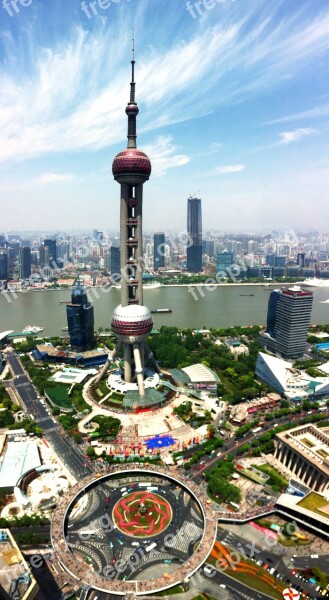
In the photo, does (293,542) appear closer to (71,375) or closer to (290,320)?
(71,375)

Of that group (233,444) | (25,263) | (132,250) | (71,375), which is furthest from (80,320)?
(25,263)

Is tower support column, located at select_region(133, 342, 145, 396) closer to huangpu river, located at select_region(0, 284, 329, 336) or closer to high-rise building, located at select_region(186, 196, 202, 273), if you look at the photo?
huangpu river, located at select_region(0, 284, 329, 336)

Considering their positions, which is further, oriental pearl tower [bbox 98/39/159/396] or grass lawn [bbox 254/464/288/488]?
oriental pearl tower [bbox 98/39/159/396]

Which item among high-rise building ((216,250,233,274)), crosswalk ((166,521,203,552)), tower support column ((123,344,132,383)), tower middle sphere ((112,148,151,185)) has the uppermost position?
tower middle sphere ((112,148,151,185))

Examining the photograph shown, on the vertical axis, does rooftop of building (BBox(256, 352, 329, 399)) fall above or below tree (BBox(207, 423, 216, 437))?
above

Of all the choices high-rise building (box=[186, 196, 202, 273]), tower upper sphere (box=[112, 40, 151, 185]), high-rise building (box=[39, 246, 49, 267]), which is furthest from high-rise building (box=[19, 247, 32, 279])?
tower upper sphere (box=[112, 40, 151, 185])

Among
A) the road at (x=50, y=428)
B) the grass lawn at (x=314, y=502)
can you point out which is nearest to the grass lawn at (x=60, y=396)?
the road at (x=50, y=428)
